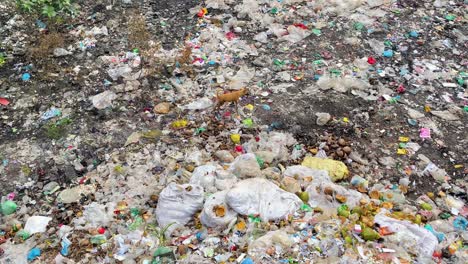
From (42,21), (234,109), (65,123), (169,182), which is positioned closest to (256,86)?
(234,109)

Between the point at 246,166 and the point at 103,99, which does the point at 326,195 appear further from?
the point at 103,99

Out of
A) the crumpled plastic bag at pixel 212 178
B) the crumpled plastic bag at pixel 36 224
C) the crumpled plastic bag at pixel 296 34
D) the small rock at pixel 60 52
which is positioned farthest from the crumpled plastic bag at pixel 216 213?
the small rock at pixel 60 52

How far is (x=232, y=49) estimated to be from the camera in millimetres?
4328

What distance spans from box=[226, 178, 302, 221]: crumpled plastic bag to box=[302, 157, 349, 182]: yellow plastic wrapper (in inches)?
18.3

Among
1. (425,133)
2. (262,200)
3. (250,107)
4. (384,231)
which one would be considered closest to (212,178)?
(262,200)

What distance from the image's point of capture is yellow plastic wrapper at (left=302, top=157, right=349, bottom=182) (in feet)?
10.1

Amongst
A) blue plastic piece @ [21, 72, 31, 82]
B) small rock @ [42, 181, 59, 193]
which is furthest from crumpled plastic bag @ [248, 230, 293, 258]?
blue plastic piece @ [21, 72, 31, 82]

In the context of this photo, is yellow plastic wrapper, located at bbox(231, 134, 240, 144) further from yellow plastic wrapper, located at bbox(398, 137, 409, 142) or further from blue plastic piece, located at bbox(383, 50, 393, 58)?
blue plastic piece, located at bbox(383, 50, 393, 58)

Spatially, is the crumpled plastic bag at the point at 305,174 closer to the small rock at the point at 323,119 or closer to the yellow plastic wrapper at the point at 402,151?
the small rock at the point at 323,119

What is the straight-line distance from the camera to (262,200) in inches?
105

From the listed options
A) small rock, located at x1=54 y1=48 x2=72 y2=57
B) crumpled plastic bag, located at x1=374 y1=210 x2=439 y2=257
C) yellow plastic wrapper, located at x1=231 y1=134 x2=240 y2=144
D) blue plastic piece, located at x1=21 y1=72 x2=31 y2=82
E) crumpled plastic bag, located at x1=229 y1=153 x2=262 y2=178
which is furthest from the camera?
small rock, located at x1=54 y1=48 x2=72 y2=57

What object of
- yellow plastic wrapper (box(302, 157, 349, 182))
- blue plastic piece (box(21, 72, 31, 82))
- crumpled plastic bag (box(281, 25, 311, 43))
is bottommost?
yellow plastic wrapper (box(302, 157, 349, 182))

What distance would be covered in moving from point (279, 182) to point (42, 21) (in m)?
3.29

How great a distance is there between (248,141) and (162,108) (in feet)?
2.68
